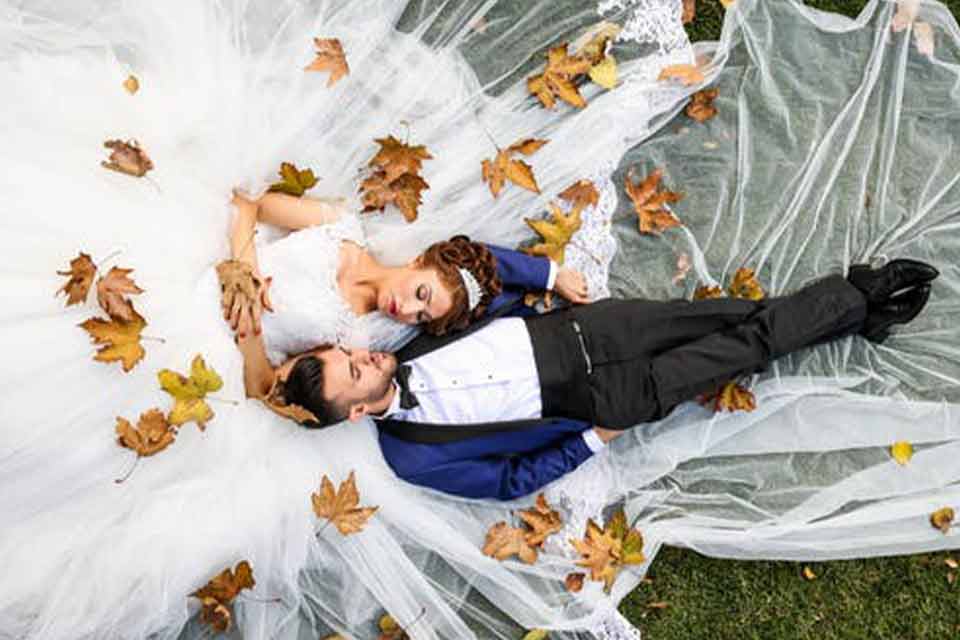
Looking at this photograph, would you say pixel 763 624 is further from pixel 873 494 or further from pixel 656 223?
pixel 656 223

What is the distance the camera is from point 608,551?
3854 mm

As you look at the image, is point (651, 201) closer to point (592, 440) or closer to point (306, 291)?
point (592, 440)

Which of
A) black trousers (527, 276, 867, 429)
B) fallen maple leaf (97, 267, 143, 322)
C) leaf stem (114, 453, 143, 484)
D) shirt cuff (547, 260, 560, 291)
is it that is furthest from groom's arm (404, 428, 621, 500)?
fallen maple leaf (97, 267, 143, 322)

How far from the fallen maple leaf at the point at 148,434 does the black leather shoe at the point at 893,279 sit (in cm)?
274

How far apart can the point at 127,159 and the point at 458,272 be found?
1.25m

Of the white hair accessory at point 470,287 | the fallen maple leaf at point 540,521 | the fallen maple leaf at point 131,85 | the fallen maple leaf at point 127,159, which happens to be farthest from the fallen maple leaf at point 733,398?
the fallen maple leaf at point 131,85

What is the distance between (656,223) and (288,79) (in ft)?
5.30

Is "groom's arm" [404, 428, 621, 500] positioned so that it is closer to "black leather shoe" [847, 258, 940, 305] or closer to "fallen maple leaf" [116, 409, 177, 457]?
"fallen maple leaf" [116, 409, 177, 457]

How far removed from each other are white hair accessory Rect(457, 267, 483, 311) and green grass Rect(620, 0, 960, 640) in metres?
1.42

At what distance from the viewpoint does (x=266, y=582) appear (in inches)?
143

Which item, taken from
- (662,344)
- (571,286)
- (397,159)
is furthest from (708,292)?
(397,159)

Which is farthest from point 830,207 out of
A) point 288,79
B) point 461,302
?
point 288,79

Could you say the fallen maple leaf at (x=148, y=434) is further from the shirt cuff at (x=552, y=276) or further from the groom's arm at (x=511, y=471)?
the shirt cuff at (x=552, y=276)

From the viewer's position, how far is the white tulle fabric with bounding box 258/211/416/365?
3.55 m
